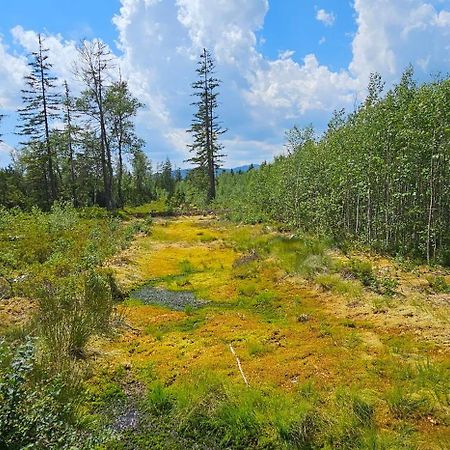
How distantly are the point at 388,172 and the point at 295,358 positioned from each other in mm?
9968

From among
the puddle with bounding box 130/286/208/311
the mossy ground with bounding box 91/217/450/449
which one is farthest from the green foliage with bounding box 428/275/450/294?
the puddle with bounding box 130/286/208/311

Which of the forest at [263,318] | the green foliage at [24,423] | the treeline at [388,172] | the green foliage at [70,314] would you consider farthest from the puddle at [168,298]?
the treeline at [388,172]

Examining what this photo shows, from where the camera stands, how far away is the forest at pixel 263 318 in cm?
473

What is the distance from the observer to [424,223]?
47.3ft

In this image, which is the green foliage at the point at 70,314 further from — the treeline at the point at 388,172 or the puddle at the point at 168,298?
the treeline at the point at 388,172

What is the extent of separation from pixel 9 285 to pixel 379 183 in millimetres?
12982

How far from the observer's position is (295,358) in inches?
255

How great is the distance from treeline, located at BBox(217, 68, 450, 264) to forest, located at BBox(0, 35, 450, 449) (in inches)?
3.1

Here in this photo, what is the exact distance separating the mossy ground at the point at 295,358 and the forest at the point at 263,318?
3cm

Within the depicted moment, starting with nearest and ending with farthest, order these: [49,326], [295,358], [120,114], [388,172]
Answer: [49,326], [295,358], [388,172], [120,114]

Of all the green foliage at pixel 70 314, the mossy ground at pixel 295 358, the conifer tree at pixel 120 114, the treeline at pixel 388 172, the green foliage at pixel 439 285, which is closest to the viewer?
the mossy ground at pixel 295 358

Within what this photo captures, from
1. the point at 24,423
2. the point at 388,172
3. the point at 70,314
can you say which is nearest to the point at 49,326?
the point at 70,314

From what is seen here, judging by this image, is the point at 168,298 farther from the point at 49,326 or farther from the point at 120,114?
the point at 120,114

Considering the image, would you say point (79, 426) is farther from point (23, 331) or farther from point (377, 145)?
point (377, 145)
